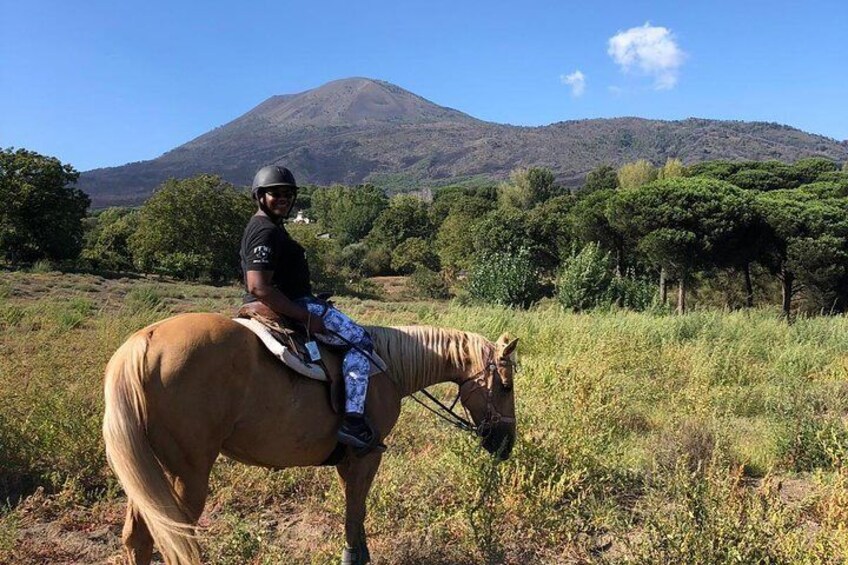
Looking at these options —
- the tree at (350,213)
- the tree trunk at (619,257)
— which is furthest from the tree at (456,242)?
the tree at (350,213)

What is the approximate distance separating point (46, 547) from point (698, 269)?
25058 mm

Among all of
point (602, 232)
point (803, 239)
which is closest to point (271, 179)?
point (803, 239)

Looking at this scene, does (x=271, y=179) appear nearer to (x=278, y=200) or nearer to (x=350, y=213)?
(x=278, y=200)

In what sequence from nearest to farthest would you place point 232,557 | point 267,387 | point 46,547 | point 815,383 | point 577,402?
point 267,387
point 232,557
point 46,547
point 577,402
point 815,383

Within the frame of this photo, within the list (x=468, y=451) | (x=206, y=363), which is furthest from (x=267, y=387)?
(x=468, y=451)

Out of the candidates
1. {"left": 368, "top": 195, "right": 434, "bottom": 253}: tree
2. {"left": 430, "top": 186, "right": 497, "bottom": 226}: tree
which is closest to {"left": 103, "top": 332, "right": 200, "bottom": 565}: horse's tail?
{"left": 430, "top": 186, "right": 497, "bottom": 226}: tree

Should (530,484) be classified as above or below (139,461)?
below

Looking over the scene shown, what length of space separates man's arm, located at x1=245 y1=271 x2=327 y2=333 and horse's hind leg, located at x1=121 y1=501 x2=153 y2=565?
4.15 feet

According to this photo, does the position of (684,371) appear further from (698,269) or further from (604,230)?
(604,230)

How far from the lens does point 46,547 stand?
371cm

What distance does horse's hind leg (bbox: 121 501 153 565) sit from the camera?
2.90 meters

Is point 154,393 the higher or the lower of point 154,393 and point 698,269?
the higher

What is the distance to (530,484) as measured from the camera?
13.9 ft

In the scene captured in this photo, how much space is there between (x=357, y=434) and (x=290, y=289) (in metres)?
0.97
